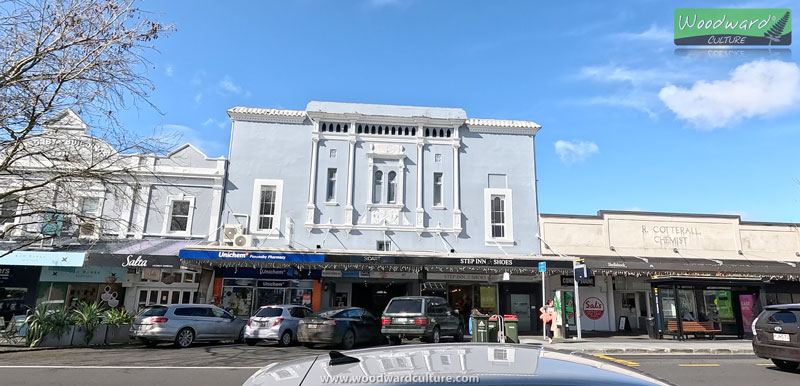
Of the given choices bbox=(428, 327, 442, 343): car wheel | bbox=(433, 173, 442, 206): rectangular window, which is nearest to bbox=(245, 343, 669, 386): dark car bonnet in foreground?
bbox=(428, 327, 442, 343): car wheel

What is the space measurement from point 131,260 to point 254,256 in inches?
193

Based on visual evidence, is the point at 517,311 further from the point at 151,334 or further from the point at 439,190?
the point at 151,334

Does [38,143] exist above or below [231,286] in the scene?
A: above

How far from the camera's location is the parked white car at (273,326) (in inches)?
615

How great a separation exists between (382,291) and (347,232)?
3.64 meters

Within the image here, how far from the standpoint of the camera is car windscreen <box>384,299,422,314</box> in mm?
15742

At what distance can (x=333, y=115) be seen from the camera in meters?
23.2

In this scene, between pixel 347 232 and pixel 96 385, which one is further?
pixel 347 232

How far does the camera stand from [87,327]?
48.7 ft

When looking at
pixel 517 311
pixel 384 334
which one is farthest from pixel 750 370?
pixel 517 311

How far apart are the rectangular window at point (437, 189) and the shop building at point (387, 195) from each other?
5 cm

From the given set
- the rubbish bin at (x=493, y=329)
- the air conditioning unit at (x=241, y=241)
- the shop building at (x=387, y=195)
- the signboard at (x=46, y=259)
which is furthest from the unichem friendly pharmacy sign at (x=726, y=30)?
the signboard at (x=46, y=259)

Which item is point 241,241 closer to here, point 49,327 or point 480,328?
point 49,327

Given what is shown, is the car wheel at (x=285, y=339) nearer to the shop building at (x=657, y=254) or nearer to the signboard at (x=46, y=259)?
the signboard at (x=46, y=259)
